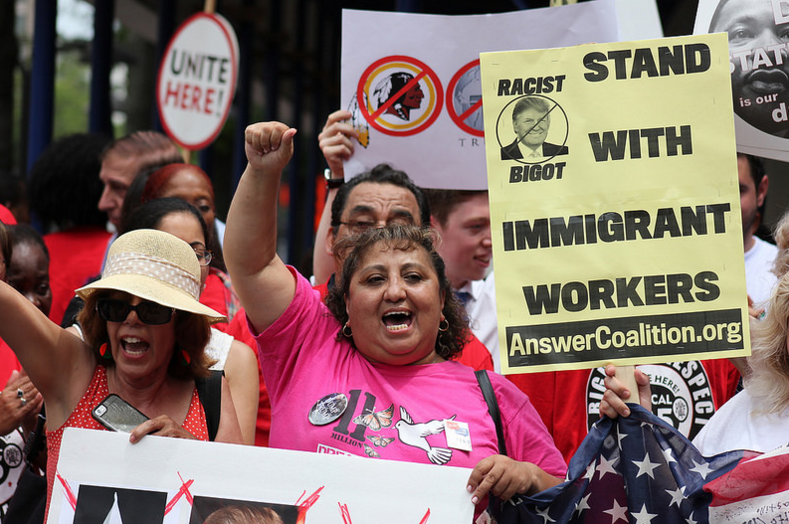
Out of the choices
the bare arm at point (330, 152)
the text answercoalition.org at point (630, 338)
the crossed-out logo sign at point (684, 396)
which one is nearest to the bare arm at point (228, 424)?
the text answercoalition.org at point (630, 338)

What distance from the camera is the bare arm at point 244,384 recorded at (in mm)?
3127

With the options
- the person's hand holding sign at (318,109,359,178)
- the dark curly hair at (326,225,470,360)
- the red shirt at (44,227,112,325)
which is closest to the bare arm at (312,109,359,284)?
the person's hand holding sign at (318,109,359,178)

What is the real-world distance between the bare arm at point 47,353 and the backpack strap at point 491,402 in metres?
1.14

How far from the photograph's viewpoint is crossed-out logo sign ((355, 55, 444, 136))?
4.02 m

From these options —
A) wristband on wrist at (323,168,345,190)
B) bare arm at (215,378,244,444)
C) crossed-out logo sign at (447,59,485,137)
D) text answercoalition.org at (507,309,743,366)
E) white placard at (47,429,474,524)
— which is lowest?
white placard at (47,429,474,524)

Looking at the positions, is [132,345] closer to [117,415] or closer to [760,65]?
[117,415]

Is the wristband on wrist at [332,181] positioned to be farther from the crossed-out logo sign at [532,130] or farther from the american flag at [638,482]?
the american flag at [638,482]

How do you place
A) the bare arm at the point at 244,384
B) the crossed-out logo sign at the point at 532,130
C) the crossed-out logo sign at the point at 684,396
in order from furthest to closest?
the crossed-out logo sign at the point at 684,396 → the bare arm at the point at 244,384 → the crossed-out logo sign at the point at 532,130

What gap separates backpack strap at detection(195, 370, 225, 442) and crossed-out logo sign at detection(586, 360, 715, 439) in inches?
53.4

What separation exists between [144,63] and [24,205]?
29.4 ft

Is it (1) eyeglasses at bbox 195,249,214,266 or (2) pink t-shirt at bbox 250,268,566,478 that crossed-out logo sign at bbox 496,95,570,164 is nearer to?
(2) pink t-shirt at bbox 250,268,566,478

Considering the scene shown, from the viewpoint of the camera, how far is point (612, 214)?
2771 millimetres

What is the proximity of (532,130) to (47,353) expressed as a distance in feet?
4.95

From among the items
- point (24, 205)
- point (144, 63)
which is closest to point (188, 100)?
point (24, 205)
